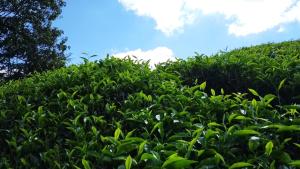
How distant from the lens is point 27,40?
81.5 ft

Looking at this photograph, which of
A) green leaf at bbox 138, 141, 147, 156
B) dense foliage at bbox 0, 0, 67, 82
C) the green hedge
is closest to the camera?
green leaf at bbox 138, 141, 147, 156

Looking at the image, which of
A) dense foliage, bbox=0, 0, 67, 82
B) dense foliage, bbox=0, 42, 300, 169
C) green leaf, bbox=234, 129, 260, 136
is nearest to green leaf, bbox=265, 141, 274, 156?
dense foliage, bbox=0, 42, 300, 169

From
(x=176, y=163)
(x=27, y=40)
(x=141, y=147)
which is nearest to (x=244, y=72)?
(x=141, y=147)

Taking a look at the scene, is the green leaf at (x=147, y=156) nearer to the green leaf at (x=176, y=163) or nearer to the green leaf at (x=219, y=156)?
the green leaf at (x=176, y=163)

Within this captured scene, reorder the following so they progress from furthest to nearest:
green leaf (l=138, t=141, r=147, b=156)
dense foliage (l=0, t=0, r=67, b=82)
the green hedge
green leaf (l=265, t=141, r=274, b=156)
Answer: dense foliage (l=0, t=0, r=67, b=82)
the green hedge
green leaf (l=138, t=141, r=147, b=156)
green leaf (l=265, t=141, r=274, b=156)

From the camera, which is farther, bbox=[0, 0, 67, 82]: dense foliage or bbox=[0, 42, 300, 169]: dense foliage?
bbox=[0, 0, 67, 82]: dense foliage

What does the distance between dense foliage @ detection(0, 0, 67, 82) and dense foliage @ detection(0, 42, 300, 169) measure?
671 inches

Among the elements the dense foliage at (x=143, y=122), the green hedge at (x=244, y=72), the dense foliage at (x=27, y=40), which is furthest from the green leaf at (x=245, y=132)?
the dense foliage at (x=27, y=40)

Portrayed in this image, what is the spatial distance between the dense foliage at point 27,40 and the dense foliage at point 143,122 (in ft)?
55.9

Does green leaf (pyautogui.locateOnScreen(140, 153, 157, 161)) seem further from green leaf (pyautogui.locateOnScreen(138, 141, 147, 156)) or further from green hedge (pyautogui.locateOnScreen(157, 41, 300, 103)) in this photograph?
green hedge (pyautogui.locateOnScreen(157, 41, 300, 103))

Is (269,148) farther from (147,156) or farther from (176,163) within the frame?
(147,156)

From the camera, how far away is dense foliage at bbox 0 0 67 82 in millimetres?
24516

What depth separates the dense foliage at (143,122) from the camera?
337 cm

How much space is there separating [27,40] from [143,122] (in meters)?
21.4
